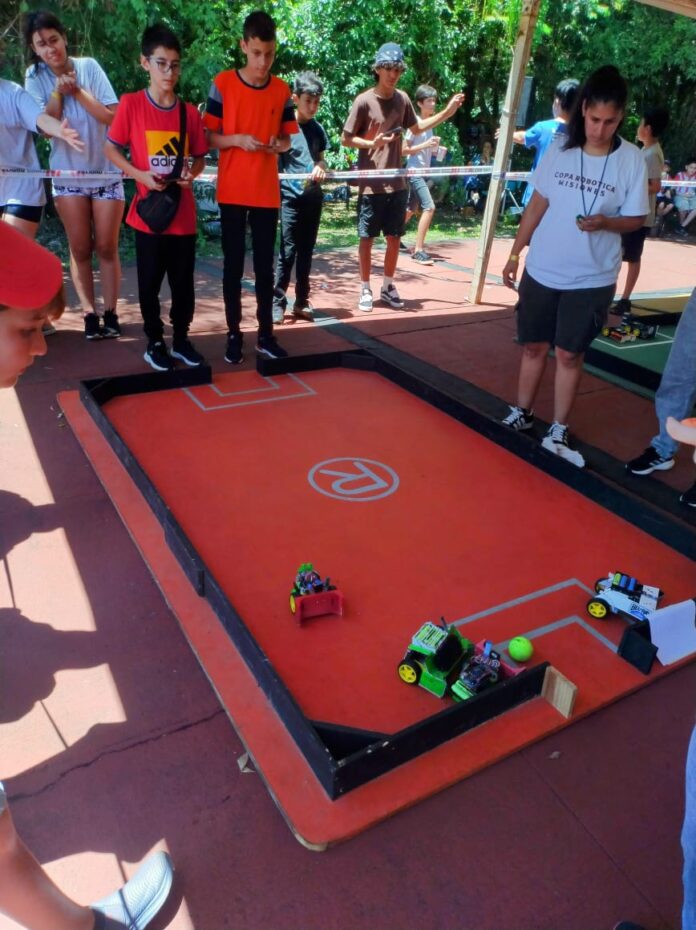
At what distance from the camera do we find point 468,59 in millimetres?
15930

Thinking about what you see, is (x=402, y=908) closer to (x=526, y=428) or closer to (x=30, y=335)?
(x=30, y=335)

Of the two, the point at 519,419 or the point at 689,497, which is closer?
the point at 689,497

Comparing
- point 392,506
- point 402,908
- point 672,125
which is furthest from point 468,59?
point 402,908

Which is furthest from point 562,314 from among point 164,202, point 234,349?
point 164,202

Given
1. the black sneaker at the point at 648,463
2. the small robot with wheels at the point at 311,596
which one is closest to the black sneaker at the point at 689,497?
the black sneaker at the point at 648,463

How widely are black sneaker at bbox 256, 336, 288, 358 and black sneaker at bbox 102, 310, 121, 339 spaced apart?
1.34 meters

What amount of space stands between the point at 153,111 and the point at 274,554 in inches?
130

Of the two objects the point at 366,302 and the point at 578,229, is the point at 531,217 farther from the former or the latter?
the point at 366,302

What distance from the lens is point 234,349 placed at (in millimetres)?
5855

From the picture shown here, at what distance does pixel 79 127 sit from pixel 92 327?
5.23 feet

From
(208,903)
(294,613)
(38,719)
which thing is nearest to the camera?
(208,903)

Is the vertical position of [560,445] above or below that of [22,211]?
below

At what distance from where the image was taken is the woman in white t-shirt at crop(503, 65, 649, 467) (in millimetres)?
3988

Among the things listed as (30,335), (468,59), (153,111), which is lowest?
(30,335)
